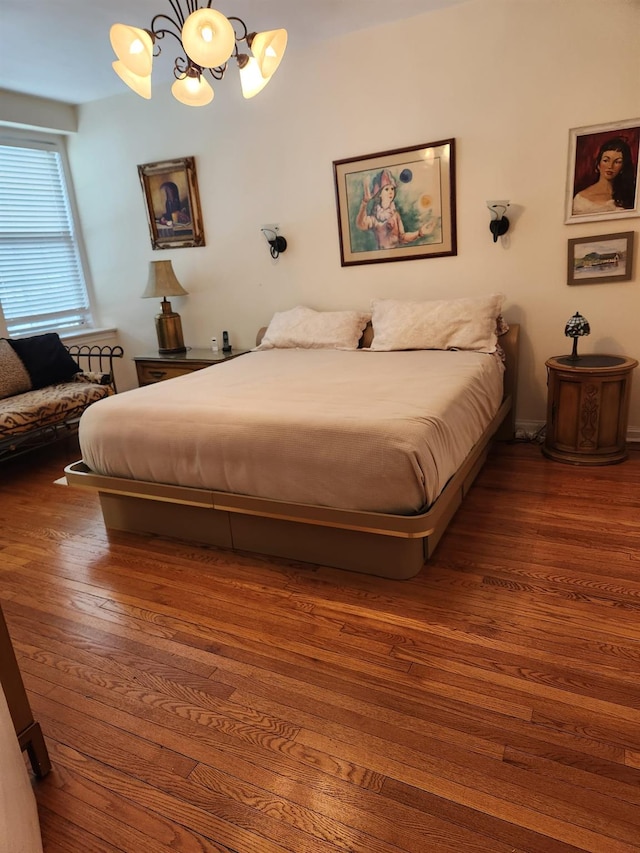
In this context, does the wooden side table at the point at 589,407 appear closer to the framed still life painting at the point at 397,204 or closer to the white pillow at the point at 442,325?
the white pillow at the point at 442,325

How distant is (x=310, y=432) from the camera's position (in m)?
2.12

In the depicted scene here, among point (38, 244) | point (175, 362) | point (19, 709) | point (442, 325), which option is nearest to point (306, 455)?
point (19, 709)

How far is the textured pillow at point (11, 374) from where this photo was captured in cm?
397

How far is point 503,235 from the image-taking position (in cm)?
349

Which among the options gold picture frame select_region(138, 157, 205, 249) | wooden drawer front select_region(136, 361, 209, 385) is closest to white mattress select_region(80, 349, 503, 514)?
wooden drawer front select_region(136, 361, 209, 385)

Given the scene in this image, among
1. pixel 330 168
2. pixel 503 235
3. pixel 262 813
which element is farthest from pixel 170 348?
pixel 262 813

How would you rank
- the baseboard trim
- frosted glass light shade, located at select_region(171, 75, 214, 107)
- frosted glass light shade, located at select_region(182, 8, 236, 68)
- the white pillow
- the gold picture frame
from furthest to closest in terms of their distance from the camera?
1. the gold picture frame
2. the baseboard trim
3. the white pillow
4. frosted glass light shade, located at select_region(171, 75, 214, 107)
5. frosted glass light shade, located at select_region(182, 8, 236, 68)

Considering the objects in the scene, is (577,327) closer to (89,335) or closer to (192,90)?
(192,90)

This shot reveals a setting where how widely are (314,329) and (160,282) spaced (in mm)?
1466

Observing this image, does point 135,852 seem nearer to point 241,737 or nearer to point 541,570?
point 241,737

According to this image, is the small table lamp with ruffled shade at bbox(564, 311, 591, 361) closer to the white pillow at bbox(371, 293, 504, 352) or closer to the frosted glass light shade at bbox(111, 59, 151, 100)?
the white pillow at bbox(371, 293, 504, 352)

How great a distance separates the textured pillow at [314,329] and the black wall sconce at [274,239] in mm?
514

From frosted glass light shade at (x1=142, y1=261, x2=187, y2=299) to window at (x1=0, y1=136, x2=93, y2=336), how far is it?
113cm

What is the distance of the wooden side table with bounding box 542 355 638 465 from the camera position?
3.06 m
